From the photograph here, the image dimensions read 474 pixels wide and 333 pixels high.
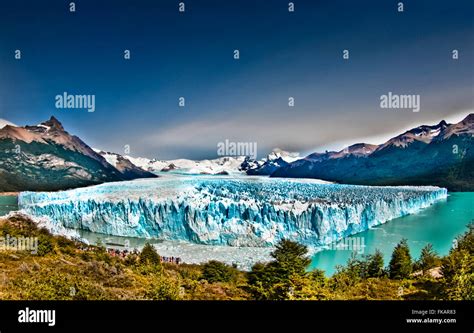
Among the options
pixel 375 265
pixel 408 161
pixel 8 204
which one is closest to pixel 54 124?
pixel 8 204

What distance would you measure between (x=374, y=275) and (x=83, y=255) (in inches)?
201

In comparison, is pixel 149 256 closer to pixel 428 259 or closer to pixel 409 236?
pixel 409 236

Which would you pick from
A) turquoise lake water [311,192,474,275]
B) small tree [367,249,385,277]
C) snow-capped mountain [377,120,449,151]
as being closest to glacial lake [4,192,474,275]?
turquoise lake water [311,192,474,275]

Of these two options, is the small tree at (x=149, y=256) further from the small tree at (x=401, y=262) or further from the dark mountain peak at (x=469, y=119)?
the dark mountain peak at (x=469, y=119)

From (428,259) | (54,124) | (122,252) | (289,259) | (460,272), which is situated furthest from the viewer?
(122,252)

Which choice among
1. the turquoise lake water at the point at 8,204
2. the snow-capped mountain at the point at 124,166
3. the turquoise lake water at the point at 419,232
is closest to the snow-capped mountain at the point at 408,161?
the turquoise lake water at the point at 419,232

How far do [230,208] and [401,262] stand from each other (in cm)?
301

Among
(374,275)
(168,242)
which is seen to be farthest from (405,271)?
(168,242)

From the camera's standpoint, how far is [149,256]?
6.14 meters

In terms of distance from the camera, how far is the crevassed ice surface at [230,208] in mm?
5980

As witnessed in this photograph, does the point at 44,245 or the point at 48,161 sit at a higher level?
the point at 48,161

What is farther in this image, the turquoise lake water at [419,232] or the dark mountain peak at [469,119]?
the turquoise lake water at [419,232]

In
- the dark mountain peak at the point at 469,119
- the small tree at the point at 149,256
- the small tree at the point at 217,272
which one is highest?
the dark mountain peak at the point at 469,119

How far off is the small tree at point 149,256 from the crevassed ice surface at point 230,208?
0.86 feet
